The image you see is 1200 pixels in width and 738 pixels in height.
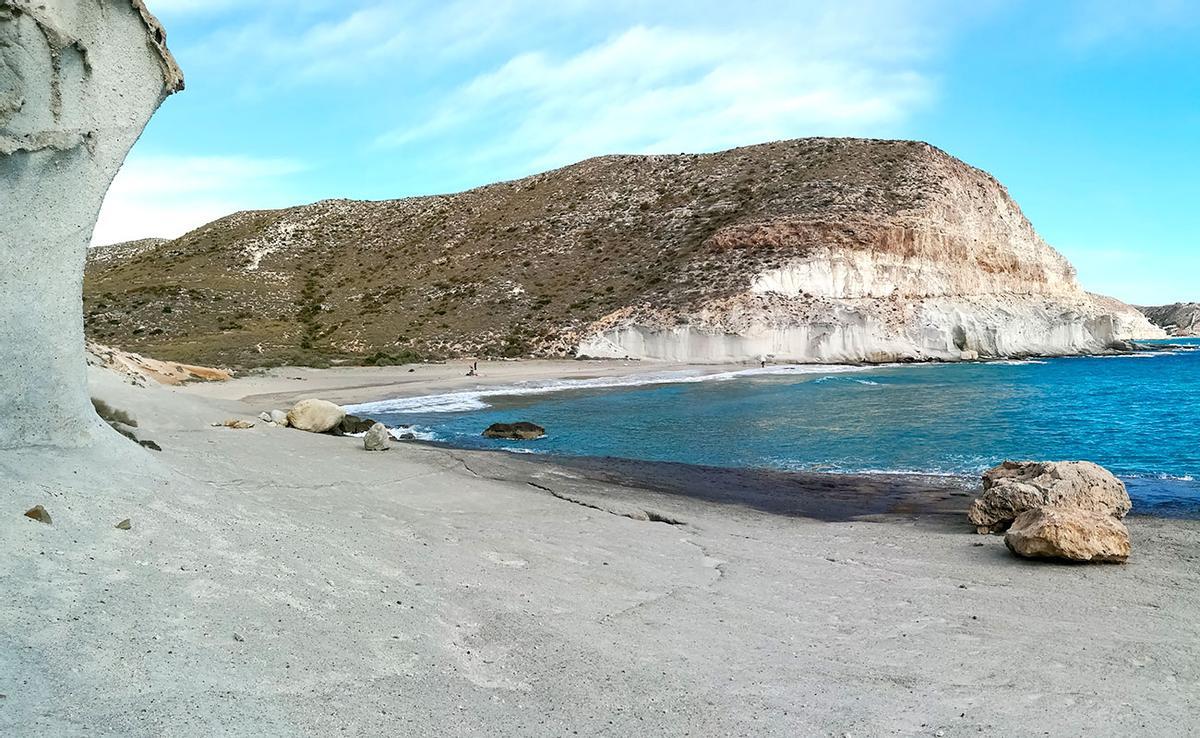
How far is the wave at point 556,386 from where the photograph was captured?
92.9 feet

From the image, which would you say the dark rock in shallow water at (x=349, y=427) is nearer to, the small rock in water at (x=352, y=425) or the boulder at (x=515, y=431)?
the small rock in water at (x=352, y=425)

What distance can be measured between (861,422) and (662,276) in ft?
126

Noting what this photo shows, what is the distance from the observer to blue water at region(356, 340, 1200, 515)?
1773 centimetres

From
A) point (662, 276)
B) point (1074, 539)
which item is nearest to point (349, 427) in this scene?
point (1074, 539)

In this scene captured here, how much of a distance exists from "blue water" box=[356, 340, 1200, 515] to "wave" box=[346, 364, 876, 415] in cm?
18

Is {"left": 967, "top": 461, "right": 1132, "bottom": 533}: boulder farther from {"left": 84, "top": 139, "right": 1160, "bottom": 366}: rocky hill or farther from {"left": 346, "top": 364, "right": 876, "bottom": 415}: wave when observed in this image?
{"left": 84, "top": 139, "right": 1160, "bottom": 366}: rocky hill

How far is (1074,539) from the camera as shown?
8.23 meters

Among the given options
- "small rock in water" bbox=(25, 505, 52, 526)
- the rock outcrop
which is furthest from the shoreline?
"small rock in water" bbox=(25, 505, 52, 526)

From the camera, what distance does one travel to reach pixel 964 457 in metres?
18.1

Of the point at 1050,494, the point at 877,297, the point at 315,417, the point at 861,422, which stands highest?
the point at 877,297

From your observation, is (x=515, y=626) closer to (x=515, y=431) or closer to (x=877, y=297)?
(x=515, y=431)

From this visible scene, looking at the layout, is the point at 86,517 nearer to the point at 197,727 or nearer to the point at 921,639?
the point at 197,727

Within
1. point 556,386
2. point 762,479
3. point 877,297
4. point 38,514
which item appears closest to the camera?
point 38,514

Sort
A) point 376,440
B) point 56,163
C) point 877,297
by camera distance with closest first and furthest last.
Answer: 1. point 56,163
2. point 376,440
3. point 877,297
